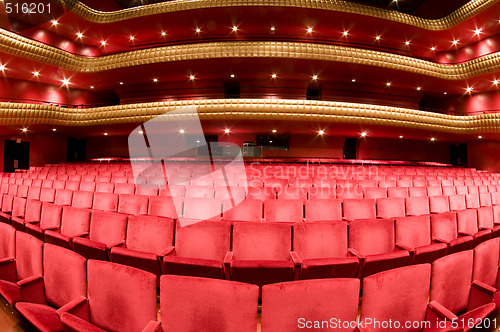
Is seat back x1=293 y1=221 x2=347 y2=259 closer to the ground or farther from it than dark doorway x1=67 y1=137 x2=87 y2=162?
closer to the ground

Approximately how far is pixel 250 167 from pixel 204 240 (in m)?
3.07

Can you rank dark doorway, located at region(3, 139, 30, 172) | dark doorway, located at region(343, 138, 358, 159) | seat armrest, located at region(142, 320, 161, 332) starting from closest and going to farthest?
seat armrest, located at region(142, 320, 161, 332), dark doorway, located at region(3, 139, 30, 172), dark doorway, located at region(343, 138, 358, 159)

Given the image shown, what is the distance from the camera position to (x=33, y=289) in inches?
34.5

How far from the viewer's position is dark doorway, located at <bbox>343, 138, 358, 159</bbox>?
242 inches

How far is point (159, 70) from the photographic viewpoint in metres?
5.28

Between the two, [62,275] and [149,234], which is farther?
[149,234]

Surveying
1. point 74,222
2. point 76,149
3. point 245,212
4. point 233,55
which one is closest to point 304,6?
point 233,55

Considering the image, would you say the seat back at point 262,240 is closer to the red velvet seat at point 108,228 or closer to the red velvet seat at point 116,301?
the red velvet seat at point 116,301

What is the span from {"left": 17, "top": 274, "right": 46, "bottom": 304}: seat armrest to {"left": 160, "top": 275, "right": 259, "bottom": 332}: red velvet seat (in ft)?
2.15

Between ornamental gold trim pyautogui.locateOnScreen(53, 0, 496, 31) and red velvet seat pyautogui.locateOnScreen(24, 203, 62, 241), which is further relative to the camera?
ornamental gold trim pyautogui.locateOnScreen(53, 0, 496, 31)

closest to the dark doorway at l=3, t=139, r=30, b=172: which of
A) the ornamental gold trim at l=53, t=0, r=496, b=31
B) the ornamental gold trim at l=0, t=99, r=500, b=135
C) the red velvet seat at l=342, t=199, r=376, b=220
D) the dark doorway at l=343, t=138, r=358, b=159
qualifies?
the ornamental gold trim at l=0, t=99, r=500, b=135

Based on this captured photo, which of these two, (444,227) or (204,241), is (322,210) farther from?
(204,241)

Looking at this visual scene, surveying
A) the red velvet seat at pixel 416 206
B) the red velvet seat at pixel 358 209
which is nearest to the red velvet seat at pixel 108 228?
the red velvet seat at pixel 358 209

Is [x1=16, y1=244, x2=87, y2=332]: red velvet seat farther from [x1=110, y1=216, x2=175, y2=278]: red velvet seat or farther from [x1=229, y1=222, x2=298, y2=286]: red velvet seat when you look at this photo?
[x1=229, y1=222, x2=298, y2=286]: red velvet seat
